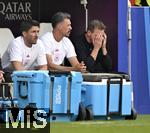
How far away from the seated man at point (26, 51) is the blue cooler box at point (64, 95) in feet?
3.62

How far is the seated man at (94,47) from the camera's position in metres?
10.8

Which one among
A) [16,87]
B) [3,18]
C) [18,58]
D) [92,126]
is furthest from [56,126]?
[3,18]

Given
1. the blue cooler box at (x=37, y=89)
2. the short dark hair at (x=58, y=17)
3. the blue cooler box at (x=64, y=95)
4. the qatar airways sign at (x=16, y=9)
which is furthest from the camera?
the qatar airways sign at (x=16, y=9)

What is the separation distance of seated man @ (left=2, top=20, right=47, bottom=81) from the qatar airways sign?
1.09ft

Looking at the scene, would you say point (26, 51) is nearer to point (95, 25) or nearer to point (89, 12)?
point (95, 25)

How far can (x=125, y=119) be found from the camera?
10094 mm

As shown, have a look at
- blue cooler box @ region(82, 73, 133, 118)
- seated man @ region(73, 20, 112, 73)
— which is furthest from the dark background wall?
blue cooler box @ region(82, 73, 133, 118)

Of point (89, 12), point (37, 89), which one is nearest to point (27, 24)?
point (89, 12)

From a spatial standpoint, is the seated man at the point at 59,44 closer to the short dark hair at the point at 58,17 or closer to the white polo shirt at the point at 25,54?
the short dark hair at the point at 58,17

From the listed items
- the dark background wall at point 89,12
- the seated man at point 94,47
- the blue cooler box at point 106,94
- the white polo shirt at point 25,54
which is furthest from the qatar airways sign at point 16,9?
the blue cooler box at point 106,94

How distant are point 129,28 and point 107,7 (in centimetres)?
52

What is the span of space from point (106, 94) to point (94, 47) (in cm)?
134

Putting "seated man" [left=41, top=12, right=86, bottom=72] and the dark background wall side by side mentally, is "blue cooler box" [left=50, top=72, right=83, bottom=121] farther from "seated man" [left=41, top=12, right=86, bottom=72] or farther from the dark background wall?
the dark background wall

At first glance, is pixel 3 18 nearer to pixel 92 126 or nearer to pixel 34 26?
pixel 34 26
